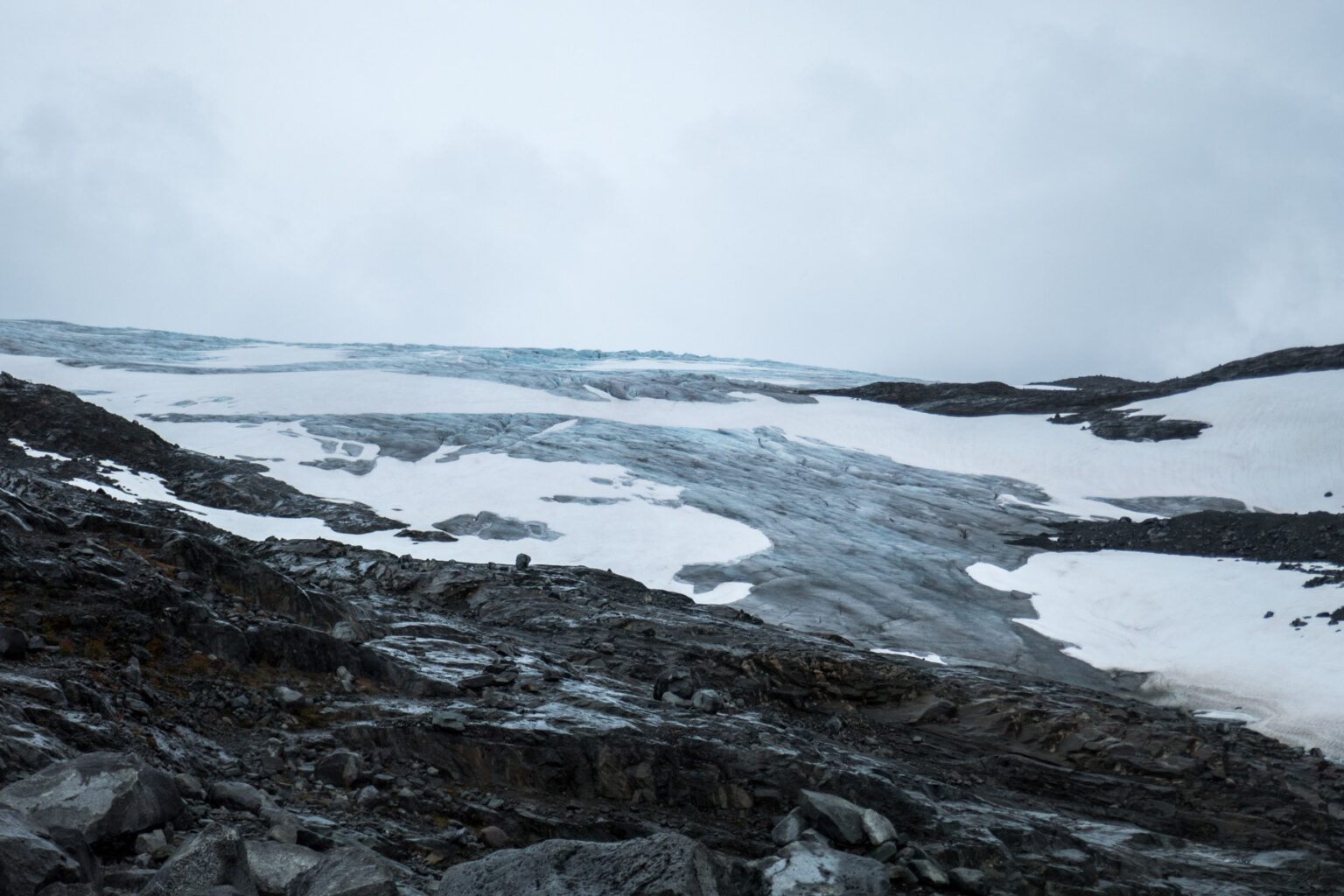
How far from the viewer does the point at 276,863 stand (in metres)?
6.14

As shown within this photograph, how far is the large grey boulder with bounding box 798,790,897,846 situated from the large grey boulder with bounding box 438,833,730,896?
9.34 feet

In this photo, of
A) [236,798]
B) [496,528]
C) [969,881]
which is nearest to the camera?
[236,798]

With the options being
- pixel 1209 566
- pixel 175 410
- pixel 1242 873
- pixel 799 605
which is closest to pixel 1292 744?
pixel 1242 873

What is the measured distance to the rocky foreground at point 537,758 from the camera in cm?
626

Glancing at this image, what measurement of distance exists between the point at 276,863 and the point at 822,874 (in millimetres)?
4566

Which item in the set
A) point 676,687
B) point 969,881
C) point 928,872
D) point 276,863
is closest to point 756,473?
point 676,687

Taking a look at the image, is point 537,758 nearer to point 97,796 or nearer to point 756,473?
point 97,796

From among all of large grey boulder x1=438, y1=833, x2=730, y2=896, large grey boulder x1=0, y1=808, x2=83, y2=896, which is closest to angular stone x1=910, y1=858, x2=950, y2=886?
large grey boulder x1=438, y1=833, x2=730, y2=896

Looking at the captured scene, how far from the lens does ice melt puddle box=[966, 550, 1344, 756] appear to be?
1764 cm

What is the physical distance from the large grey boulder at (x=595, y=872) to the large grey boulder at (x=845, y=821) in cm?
285

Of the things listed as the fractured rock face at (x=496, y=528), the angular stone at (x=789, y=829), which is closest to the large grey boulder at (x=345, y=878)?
the angular stone at (x=789, y=829)

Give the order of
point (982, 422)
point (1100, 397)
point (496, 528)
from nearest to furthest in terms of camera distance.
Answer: point (496, 528) → point (982, 422) → point (1100, 397)

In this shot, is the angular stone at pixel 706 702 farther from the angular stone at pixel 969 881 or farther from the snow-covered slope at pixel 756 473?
the snow-covered slope at pixel 756 473

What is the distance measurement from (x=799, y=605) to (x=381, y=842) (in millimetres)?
16331
